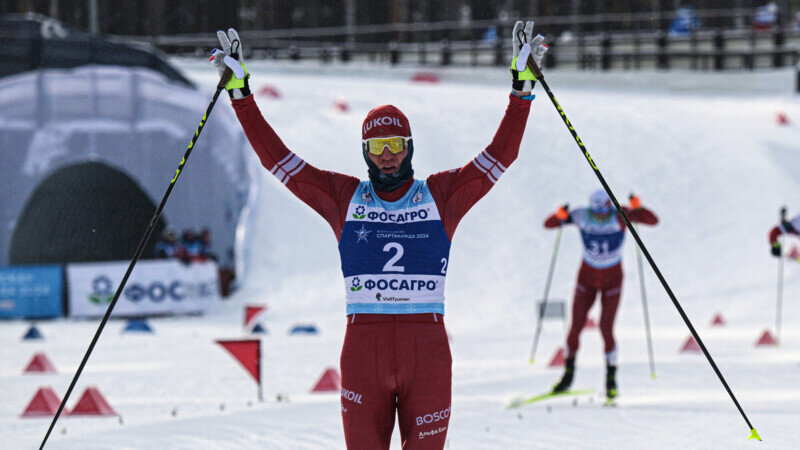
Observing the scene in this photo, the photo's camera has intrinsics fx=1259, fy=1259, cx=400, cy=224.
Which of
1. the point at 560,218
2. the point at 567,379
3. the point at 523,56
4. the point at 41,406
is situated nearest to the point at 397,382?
the point at 523,56

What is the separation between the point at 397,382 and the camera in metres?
5.15

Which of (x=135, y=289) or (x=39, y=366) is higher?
(x=39, y=366)

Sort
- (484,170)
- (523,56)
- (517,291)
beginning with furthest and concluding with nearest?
1. (517,291)
2. (523,56)
3. (484,170)

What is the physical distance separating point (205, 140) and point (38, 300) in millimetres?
4378

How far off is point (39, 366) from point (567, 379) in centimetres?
558

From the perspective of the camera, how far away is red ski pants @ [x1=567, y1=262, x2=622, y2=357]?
11547mm

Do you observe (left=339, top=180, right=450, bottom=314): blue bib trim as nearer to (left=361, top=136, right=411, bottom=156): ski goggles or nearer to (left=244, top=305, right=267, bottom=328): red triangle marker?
(left=361, top=136, right=411, bottom=156): ski goggles

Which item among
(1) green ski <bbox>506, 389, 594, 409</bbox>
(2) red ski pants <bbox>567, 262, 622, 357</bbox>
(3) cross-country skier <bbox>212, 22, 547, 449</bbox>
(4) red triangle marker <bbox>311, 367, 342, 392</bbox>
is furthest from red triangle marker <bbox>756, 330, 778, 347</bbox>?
(3) cross-country skier <bbox>212, 22, 547, 449</bbox>

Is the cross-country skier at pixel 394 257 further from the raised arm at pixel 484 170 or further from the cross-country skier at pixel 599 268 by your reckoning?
the cross-country skier at pixel 599 268

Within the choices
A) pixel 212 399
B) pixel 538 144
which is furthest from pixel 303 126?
pixel 212 399

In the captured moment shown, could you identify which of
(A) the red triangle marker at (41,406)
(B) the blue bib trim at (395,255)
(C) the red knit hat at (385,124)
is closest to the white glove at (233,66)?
(C) the red knit hat at (385,124)

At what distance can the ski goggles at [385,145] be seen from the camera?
5309 mm

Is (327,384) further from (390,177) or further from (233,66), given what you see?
(390,177)

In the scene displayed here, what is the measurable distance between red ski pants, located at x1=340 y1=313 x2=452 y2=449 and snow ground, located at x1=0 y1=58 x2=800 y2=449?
11.5ft
